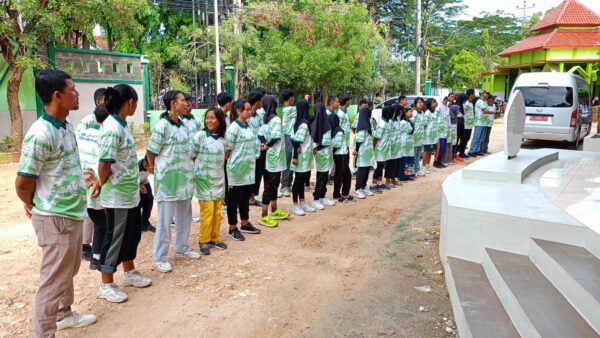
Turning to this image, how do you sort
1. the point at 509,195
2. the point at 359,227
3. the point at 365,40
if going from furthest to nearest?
the point at 365,40
the point at 359,227
the point at 509,195

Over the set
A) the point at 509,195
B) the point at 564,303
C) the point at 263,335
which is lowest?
the point at 263,335

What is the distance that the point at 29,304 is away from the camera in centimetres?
380

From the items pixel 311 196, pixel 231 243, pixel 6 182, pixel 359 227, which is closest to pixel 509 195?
pixel 359 227

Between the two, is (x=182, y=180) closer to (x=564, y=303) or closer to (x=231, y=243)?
(x=231, y=243)

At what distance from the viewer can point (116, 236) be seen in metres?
3.82

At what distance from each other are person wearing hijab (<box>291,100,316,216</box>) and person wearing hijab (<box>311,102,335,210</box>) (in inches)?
5.4

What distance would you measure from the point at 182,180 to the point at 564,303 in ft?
10.7

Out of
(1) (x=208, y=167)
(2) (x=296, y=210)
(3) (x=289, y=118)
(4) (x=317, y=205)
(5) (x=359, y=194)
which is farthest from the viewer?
(5) (x=359, y=194)

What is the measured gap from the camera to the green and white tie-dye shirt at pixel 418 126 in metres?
9.45

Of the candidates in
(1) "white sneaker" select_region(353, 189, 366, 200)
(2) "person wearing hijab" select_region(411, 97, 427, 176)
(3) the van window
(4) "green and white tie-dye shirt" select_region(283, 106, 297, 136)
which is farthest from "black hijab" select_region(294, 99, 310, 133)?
(3) the van window

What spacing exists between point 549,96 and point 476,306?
10422 mm

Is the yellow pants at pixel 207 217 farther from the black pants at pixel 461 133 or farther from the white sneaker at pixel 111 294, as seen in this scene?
the black pants at pixel 461 133

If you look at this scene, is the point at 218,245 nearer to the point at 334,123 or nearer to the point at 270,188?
the point at 270,188

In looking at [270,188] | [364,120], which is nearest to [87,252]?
[270,188]
